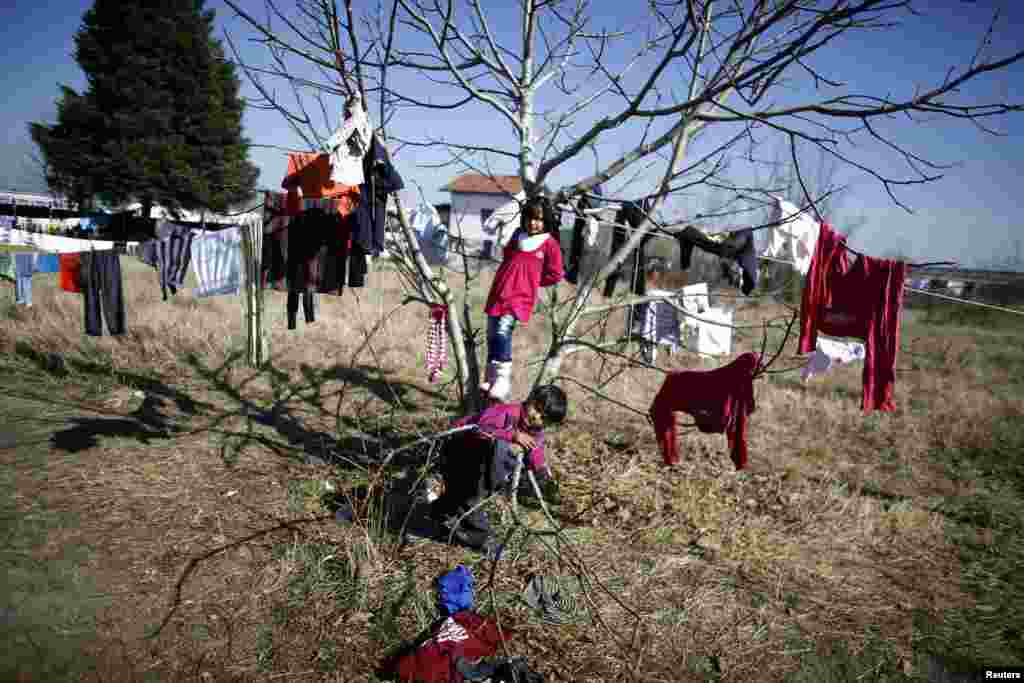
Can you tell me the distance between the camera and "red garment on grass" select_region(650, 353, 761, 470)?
329 cm

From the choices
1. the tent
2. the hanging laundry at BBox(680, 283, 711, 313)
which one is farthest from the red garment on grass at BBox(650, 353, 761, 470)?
the hanging laundry at BBox(680, 283, 711, 313)

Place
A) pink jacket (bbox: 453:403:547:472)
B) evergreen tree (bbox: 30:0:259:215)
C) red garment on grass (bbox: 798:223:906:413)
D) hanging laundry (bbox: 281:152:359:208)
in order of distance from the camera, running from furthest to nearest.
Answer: evergreen tree (bbox: 30:0:259:215)
hanging laundry (bbox: 281:152:359:208)
red garment on grass (bbox: 798:223:906:413)
pink jacket (bbox: 453:403:547:472)

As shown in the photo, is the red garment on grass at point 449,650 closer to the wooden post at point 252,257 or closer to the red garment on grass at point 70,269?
the wooden post at point 252,257

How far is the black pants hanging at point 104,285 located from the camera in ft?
18.4

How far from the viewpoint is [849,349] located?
8.52 metres

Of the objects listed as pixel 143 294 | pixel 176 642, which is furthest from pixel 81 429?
pixel 143 294

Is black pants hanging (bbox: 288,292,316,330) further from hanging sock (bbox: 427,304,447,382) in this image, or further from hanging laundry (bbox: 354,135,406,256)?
hanging sock (bbox: 427,304,447,382)

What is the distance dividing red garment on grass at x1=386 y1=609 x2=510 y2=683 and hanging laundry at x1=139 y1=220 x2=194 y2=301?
4.73 metres

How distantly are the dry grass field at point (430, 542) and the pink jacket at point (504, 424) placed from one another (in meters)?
0.62

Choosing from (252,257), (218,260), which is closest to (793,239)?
(252,257)

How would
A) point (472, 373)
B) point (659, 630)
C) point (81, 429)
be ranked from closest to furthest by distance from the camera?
point (659, 630)
point (472, 373)
point (81, 429)

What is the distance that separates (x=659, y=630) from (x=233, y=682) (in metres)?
2.30

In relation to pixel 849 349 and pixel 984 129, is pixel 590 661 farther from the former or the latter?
pixel 849 349

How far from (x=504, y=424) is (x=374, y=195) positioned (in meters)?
2.05
